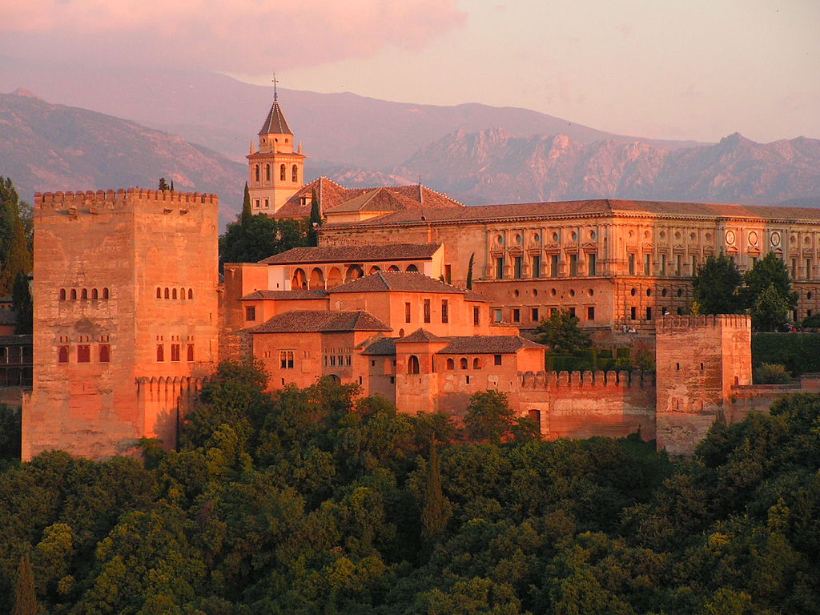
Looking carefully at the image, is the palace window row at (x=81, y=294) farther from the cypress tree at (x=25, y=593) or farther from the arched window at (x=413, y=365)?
the cypress tree at (x=25, y=593)

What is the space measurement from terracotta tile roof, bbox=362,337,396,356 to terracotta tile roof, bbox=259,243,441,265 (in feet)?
31.1

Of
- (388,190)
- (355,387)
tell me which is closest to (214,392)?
(355,387)

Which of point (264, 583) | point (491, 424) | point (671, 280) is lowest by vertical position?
point (264, 583)

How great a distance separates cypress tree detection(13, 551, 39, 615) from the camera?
179 ft

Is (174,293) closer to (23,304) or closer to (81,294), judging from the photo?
(81,294)

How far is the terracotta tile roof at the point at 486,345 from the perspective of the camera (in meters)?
61.0

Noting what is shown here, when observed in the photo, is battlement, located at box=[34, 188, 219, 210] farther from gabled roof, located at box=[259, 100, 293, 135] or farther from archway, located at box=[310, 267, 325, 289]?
gabled roof, located at box=[259, 100, 293, 135]

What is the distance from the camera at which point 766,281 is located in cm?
7600

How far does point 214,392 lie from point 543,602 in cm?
1779

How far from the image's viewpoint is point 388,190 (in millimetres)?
88562

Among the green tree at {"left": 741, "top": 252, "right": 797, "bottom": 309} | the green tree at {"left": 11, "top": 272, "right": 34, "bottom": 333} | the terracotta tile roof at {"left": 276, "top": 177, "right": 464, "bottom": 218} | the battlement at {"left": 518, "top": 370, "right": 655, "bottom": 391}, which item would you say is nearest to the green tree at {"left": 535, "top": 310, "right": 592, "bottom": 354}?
the green tree at {"left": 741, "top": 252, "right": 797, "bottom": 309}

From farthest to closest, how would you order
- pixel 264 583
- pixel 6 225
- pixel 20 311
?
1. pixel 6 225
2. pixel 20 311
3. pixel 264 583

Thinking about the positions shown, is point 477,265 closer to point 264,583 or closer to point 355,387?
point 355,387

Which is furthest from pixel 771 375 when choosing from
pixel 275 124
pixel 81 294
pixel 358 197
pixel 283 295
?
pixel 275 124
